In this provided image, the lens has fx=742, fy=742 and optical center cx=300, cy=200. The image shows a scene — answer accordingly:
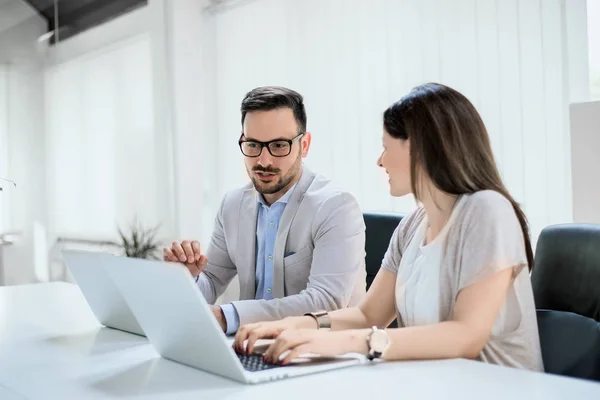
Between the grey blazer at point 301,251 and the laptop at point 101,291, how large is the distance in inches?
14.9

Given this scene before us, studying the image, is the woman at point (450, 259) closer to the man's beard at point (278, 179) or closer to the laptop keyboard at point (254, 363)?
Result: the laptop keyboard at point (254, 363)

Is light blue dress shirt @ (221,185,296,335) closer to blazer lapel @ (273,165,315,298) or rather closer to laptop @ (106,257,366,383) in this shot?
blazer lapel @ (273,165,315,298)

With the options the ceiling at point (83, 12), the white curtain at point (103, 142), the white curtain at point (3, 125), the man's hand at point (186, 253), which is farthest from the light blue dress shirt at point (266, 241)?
the ceiling at point (83, 12)

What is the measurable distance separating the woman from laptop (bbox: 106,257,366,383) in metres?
0.07

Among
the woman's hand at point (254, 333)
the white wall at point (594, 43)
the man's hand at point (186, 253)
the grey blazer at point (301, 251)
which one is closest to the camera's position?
the woman's hand at point (254, 333)

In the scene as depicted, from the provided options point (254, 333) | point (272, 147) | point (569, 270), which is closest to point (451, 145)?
point (569, 270)

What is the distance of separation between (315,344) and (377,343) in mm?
120

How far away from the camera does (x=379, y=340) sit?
1408mm

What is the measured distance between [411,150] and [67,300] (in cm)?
137

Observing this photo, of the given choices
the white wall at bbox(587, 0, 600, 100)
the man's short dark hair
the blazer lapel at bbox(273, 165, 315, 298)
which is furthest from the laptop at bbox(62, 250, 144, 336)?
the white wall at bbox(587, 0, 600, 100)

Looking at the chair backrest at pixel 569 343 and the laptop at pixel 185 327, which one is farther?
the chair backrest at pixel 569 343

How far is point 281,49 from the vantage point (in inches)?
193

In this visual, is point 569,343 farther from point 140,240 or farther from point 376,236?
point 140,240

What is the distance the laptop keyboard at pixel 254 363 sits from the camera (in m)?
1.36
